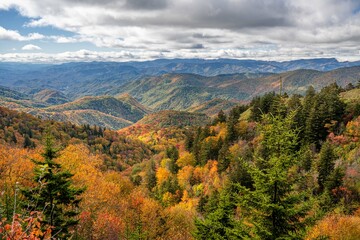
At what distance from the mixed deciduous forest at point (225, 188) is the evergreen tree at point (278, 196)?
58 millimetres

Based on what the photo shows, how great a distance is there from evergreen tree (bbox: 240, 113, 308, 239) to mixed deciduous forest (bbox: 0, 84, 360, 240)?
58 millimetres

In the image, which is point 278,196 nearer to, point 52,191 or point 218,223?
point 52,191

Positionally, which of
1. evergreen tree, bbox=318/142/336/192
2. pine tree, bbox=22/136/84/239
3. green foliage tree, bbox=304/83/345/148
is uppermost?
pine tree, bbox=22/136/84/239

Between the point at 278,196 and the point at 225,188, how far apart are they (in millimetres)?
23142

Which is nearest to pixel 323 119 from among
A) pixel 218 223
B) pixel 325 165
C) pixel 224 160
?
pixel 325 165

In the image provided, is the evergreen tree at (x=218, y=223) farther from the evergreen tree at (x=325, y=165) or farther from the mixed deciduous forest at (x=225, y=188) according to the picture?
the evergreen tree at (x=325, y=165)

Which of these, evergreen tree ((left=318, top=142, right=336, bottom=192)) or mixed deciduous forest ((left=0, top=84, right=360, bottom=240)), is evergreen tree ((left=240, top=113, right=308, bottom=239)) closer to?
mixed deciduous forest ((left=0, top=84, right=360, bottom=240))

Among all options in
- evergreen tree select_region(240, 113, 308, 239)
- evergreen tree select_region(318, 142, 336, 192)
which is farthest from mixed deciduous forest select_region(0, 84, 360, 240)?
evergreen tree select_region(318, 142, 336, 192)

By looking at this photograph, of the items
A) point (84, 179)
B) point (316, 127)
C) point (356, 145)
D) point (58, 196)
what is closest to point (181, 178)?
point (84, 179)

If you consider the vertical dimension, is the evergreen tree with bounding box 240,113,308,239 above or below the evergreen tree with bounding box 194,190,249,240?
above

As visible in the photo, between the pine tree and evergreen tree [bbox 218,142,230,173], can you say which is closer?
the pine tree

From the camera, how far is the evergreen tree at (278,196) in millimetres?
15438

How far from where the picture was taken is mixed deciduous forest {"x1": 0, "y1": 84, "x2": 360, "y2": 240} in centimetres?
1586

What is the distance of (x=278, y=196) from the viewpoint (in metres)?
16.0
